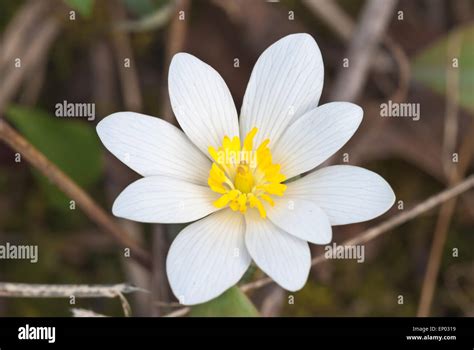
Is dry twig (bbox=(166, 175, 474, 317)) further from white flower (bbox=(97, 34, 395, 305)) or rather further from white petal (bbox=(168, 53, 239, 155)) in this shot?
white petal (bbox=(168, 53, 239, 155))

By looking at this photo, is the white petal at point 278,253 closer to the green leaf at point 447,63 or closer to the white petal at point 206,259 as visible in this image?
the white petal at point 206,259

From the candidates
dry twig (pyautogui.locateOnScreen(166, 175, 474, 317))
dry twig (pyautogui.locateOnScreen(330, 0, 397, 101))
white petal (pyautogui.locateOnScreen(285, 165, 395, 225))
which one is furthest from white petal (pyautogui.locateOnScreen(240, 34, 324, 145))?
dry twig (pyautogui.locateOnScreen(330, 0, 397, 101))

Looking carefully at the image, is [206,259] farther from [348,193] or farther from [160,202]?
[348,193]

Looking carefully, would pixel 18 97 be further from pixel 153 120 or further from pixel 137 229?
pixel 153 120

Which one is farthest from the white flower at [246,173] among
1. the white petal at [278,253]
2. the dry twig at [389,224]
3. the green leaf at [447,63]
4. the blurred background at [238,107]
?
the green leaf at [447,63]

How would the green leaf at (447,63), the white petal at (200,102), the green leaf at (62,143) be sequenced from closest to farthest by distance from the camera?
1. the white petal at (200,102)
2. the green leaf at (62,143)
3. the green leaf at (447,63)
